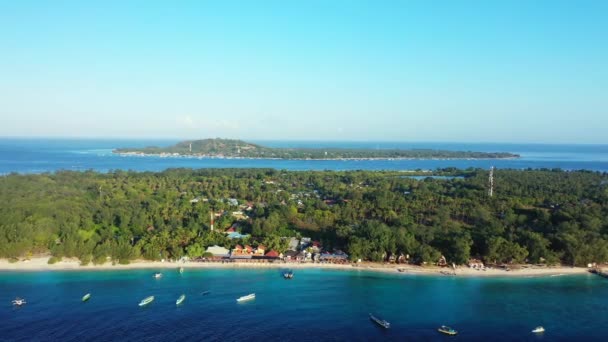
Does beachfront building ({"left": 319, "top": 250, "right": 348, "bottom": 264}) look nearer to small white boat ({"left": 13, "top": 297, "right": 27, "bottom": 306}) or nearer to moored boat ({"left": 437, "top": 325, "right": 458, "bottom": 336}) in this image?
moored boat ({"left": 437, "top": 325, "right": 458, "bottom": 336})

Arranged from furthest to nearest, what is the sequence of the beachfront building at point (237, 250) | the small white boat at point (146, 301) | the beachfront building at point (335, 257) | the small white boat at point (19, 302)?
1. the beachfront building at point (237, 250)
2. the beachfront building at point (335, 257)
3. the small white boat at point (146, 301)
4. the small white boat at point (19, 302)

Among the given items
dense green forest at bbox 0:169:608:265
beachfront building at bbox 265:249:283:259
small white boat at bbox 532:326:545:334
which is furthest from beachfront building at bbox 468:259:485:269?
beachfront building at bbox 265:249:283:259

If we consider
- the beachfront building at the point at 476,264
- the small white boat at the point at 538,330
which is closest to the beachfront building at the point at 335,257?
the beachfront building at the point at 476,264

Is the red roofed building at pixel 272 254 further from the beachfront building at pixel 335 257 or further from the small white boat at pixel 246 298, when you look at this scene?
the small white boat at pixel 246 298

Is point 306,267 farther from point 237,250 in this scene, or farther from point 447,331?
point 447,331

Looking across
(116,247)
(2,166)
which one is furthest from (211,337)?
(2,166)
